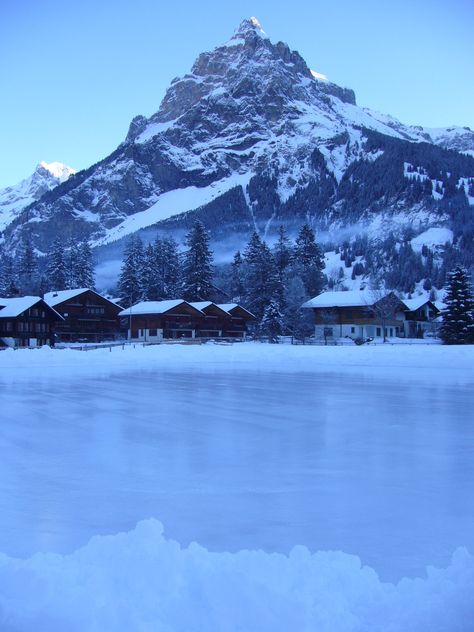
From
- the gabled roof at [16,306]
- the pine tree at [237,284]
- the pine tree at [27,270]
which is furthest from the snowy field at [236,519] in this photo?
the pine tree at [27,270]

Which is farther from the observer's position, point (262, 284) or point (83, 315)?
point (262, 284)

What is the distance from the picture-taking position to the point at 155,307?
6994 cm

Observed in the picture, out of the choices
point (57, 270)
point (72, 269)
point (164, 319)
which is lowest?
point (164, 319)

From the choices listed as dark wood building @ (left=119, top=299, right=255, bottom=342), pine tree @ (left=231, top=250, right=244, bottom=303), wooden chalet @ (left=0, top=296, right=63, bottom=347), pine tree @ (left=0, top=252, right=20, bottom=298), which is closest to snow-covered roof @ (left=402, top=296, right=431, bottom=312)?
dark wood building @ (left=119, top=299, right=255, bottom=342)

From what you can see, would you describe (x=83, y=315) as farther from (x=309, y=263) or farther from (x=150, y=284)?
(x=309, y=263)

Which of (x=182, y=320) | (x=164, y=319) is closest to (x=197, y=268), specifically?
(x=182, y=320)

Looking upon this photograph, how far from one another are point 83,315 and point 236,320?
1920cm

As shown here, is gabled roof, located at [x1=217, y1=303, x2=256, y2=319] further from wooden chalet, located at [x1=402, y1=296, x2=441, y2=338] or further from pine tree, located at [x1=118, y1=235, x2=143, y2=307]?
wooden chalet, located at [x1=402, y1=296, x2=441, y2=338]

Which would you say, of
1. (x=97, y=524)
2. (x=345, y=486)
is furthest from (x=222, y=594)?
(x=345, y=486)

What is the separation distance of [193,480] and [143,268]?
242 ft

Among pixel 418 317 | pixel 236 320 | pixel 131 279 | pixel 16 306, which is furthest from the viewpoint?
pixel 418 317

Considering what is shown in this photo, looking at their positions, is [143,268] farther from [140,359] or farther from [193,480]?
[193,480]

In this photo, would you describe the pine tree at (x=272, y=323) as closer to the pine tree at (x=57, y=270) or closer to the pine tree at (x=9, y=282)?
the pine tree at (x=57, y=270)

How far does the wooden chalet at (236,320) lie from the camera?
75.1 m
